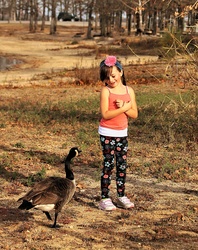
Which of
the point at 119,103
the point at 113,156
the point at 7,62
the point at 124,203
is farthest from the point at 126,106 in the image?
the point at 7,62

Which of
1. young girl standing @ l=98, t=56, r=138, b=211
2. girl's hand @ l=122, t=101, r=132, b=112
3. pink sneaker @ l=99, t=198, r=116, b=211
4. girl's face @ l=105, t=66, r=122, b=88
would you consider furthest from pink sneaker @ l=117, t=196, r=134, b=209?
girl's face @ l=105, t=66, r=122, b=88

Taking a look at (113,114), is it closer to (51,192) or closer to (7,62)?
(51,192)

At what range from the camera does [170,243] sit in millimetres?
5535

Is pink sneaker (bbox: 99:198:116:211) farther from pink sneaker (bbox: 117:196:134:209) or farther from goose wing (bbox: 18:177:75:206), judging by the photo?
goose wing (bbox: 18:177:75:206)

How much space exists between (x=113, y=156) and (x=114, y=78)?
0.90 metres

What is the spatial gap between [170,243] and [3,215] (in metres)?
1.89

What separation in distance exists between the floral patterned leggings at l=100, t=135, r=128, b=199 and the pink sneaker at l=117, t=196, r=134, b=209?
0.19 ft

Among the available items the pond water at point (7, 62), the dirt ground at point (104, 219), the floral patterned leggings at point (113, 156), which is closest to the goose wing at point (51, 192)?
the dirt ground at point (104, 219)

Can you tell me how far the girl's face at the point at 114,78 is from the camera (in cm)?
633

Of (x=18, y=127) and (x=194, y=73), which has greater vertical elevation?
(x=194, y=73)

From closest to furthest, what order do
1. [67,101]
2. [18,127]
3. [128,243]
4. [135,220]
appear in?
[128,243]
[135,220]
[18,127]
[67,101]

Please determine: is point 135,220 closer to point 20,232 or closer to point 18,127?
point 20,232

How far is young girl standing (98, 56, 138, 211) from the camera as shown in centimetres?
635

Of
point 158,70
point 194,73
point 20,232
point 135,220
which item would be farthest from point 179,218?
point 158,70
